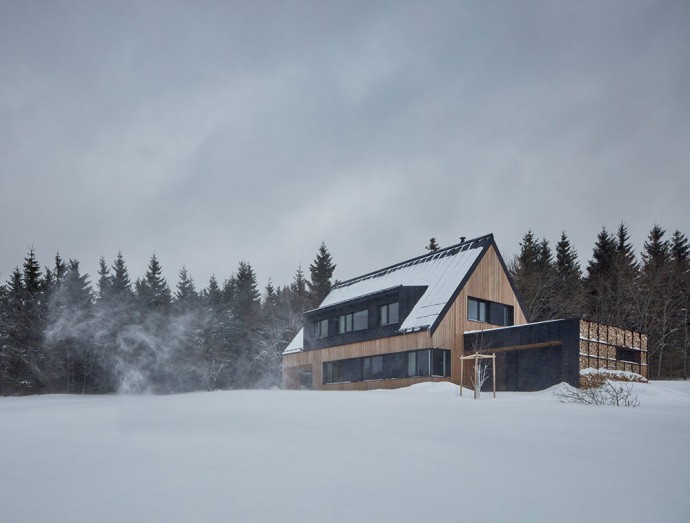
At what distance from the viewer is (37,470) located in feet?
19.1

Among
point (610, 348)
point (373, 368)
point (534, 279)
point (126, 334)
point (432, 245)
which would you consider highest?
point (432, 245)

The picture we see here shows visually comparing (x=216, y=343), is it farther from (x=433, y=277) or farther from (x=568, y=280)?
(x=568, y=280)

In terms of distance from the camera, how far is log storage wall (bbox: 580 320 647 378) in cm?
2208

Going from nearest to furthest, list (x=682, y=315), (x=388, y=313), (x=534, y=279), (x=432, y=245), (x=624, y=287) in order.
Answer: (x=388, y=313) < (x=682, y=315) < (x=624, y=287) < (x=534, y=279) < (x=432, y=245)

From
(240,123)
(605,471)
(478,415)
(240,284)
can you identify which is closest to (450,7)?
(240,123)

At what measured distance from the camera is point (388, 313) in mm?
28281

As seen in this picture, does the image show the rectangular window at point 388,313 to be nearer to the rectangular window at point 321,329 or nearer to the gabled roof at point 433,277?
the gabled roof at point 433,277

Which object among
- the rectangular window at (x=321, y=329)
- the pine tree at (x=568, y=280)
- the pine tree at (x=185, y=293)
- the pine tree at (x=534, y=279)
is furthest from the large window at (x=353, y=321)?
the pine tree at (x=185, y=293)

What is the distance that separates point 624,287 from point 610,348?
21.4m

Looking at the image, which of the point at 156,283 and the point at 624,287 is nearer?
the point at 624,287

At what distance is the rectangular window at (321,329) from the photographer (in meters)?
33.2

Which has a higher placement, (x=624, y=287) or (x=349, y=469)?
(x=624, y=287)

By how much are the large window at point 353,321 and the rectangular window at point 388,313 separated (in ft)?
3.92

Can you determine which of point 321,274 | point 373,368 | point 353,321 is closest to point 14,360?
point 353,321
